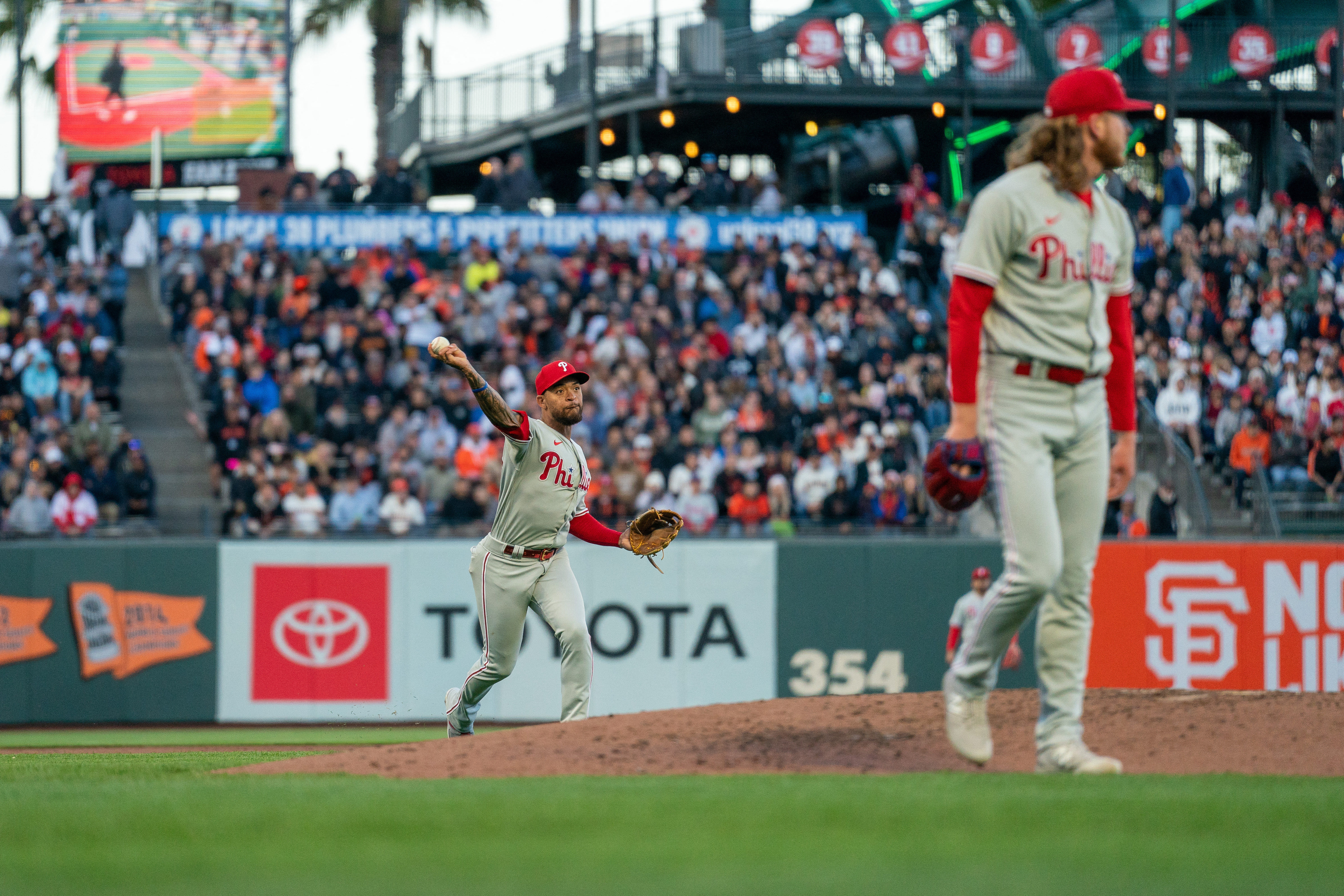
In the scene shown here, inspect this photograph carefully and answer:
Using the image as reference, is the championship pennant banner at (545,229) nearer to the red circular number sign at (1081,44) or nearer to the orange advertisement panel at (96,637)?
the red circular number sign at (1081,44)

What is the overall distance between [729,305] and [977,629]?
50.7 feet

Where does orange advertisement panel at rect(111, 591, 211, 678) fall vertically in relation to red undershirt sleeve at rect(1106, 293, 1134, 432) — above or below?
below

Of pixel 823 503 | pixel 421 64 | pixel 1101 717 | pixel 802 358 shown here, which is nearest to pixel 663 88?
pixel 802 358

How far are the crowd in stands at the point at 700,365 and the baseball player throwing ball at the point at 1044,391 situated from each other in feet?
31.5

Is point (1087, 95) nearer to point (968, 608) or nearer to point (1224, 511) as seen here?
point (968, 608)

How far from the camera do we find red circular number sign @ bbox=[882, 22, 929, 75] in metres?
27.1

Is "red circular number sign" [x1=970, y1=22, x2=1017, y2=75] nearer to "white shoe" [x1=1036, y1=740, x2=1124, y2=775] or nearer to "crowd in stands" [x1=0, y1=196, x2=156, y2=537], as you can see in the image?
"crowd in stands" [x1=0, y1=196, x2=156, y2=537]

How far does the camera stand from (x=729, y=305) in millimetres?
20953

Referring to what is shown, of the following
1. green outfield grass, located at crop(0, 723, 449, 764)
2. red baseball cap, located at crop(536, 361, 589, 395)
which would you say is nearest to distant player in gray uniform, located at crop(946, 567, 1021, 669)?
green outfield grass, located at crop(0, 723, 449, 764)

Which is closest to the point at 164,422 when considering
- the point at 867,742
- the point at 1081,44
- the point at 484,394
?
the point at 484,394

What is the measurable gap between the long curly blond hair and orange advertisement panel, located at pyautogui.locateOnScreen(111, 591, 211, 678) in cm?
1155

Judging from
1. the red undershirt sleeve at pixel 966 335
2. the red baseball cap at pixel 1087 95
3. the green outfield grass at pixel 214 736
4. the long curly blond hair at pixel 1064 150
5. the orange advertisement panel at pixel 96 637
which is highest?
the red baseball cap at pixel 1087 95

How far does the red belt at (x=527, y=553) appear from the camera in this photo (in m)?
8.31

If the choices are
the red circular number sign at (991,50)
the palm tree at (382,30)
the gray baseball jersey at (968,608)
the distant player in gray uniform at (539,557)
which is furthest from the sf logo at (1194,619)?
the palm tree at (382,30)
